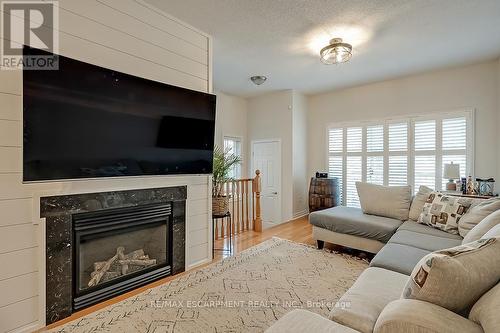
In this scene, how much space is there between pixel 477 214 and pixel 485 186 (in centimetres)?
175

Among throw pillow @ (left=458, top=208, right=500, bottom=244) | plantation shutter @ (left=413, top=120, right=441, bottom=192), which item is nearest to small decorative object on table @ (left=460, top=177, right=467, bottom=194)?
plantation shutter @ (left=413, top=120, right=441, bottom=192)

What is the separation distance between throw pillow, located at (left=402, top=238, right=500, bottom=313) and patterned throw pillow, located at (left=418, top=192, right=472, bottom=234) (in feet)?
6.76

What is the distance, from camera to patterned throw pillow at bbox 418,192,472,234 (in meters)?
2.82

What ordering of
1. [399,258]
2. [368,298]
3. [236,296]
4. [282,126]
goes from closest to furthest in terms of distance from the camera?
[368,298] < [399,258] < [236,296] < [282,126]

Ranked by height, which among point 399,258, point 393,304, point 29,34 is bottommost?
point 399,258

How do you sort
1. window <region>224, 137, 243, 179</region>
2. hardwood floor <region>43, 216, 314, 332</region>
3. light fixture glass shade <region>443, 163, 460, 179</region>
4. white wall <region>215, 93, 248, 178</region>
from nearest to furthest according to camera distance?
hardwood floor <region>43, 216, 314, 332</region>, light fixture glass shade <region>443, 163, 460, 179</region>, white wall <region>215, 93, 248, 178</region>, window <region>224, 137, 243, 179</region>

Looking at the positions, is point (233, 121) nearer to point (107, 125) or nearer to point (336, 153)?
point (336, 153)

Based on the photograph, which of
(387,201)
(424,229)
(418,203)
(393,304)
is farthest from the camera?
(387,201)

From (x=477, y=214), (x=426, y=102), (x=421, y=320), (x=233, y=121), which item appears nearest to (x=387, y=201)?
(x=477, y=214)

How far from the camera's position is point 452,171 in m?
3.88

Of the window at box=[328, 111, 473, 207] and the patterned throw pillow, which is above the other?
the window at box=[328, 111, 473, 207]

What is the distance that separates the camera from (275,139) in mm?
5578

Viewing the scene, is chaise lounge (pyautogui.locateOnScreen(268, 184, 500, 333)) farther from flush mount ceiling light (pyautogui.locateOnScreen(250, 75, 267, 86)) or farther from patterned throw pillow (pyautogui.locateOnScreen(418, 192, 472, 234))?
flush mount ceiling light (pyautogui.locateOnScreen(250, 75, 267, 86))

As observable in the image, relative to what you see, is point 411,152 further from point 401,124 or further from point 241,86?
point 241,86
